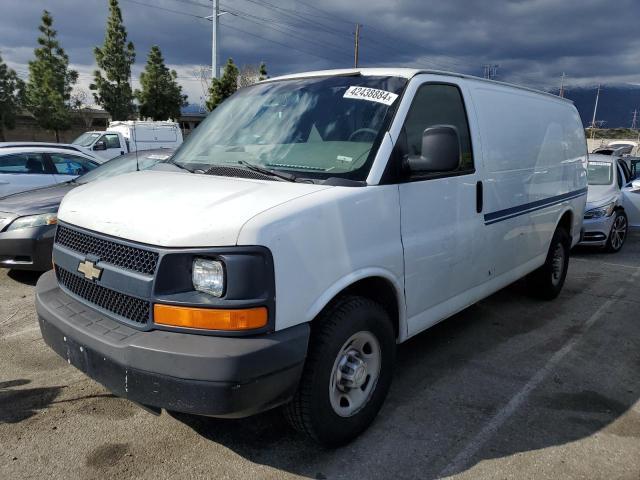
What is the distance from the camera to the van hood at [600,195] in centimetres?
862

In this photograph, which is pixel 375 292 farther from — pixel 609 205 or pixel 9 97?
pixel 9 97

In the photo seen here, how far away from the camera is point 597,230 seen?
8.48 meters

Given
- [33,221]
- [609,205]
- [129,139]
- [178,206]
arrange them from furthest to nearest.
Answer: [129,139], [609,205], [33,221], [178,206]

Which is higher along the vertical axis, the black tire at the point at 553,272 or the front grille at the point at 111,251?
the front grille at the point at 111,251

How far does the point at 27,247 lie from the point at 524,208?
4.99 metres

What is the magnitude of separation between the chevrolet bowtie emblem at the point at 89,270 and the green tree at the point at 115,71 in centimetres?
4072

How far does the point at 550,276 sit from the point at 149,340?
15.1ft

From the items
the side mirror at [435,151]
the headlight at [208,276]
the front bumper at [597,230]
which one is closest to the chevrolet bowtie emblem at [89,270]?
the headlight at [208,276]

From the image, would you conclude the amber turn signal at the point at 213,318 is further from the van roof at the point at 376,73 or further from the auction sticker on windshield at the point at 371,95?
the van roof at the point at 376,73

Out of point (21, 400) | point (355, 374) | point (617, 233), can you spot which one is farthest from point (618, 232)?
point (21, 400)

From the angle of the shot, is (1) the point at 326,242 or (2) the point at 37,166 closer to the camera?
(1) the point at 326,242

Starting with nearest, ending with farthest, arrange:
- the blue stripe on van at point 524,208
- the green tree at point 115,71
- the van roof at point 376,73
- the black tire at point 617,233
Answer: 1. the van roof at point 376,73
2. the blue stripe on van at point 524,208
3. the black tire at point 617,233
4. the green tree at point 115,71

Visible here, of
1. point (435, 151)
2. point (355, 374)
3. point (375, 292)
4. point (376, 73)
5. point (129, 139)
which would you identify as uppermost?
point (129, 139)

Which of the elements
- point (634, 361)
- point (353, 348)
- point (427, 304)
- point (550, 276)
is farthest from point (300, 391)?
point (550, 276)
